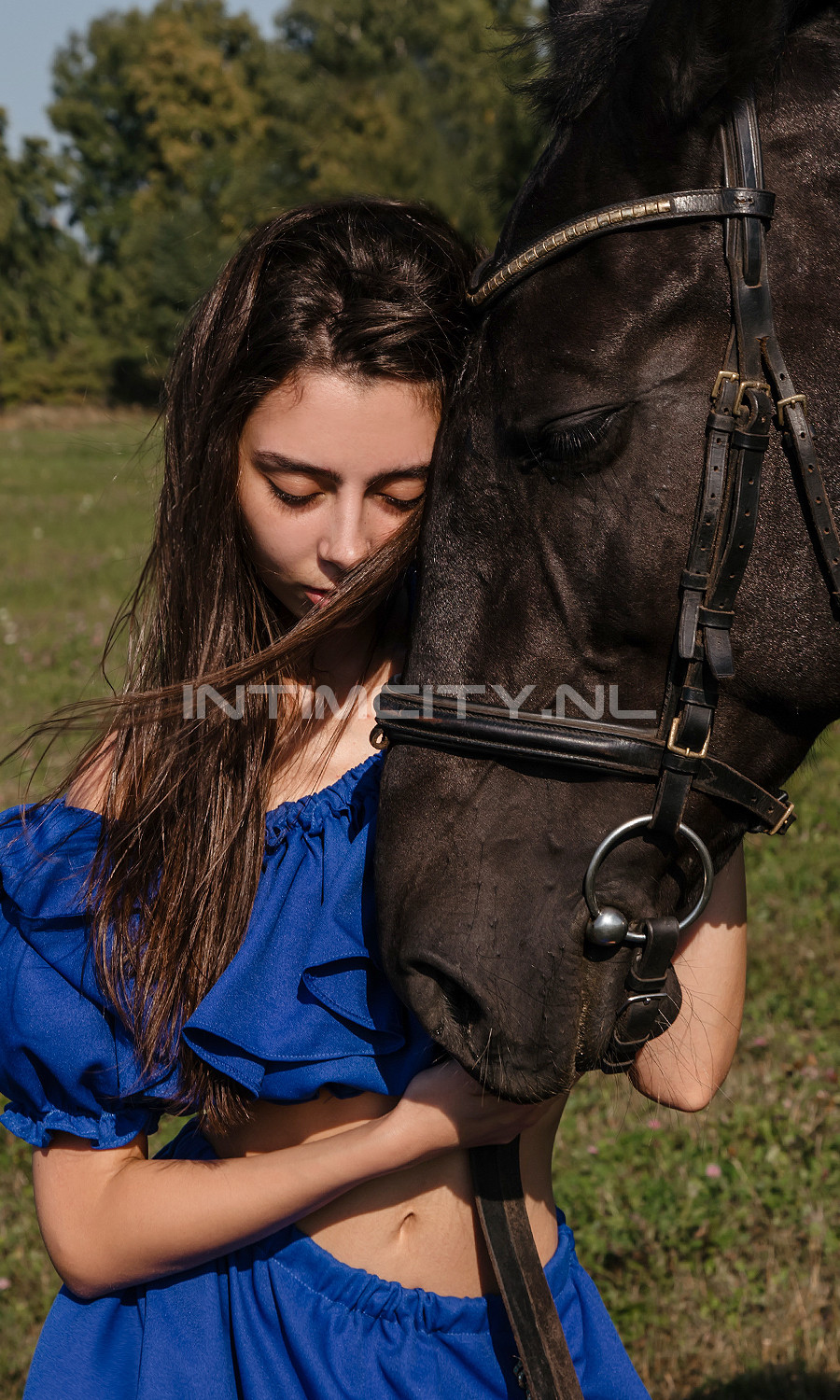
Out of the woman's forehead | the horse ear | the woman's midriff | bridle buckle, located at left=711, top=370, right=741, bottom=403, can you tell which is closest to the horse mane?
the horse ear

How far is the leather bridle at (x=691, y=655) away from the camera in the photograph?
130 cm

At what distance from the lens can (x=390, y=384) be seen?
165 cm

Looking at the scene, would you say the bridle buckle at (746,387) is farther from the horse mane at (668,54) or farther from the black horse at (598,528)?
the horse mane at (668,54)

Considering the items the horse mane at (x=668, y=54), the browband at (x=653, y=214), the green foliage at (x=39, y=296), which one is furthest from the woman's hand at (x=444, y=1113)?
the green foliage at (x=39, y=296)

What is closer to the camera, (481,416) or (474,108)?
(481,416)

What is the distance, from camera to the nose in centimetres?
165

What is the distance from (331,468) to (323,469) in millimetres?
14

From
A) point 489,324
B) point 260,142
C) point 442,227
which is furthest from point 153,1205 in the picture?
point 260,142

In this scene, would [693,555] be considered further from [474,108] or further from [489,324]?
[474,108]

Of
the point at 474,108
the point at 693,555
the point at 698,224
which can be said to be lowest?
the point at 693,555

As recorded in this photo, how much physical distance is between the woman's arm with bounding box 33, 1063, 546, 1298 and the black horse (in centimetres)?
14

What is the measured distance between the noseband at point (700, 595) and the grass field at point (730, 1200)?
3.20ft

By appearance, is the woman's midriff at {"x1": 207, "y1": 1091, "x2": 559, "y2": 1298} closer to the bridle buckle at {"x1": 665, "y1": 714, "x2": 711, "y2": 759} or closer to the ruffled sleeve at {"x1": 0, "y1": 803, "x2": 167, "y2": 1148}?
the ruffled sleeve at {"x1": 0, "y1": 803, "x2": 167, "y2": 1148}

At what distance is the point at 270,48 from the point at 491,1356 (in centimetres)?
5096
